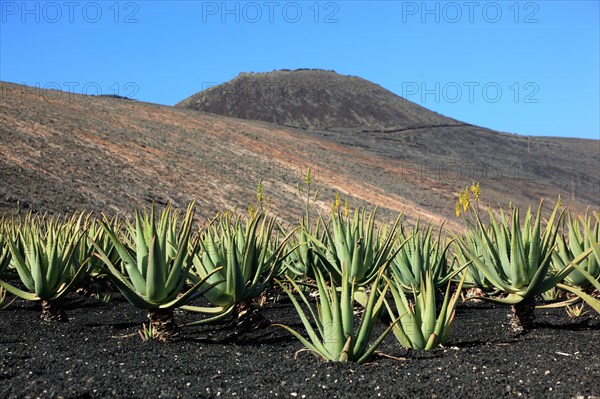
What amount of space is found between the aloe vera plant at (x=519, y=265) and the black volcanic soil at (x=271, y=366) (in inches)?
11.1

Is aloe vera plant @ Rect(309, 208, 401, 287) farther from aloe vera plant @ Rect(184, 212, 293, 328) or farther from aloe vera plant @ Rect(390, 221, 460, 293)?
aloe vera plant @ Rect(184, 212, 293, 328)

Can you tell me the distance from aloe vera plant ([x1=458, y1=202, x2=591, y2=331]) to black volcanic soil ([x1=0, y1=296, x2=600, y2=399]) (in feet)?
0.92

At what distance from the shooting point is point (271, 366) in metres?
4.33

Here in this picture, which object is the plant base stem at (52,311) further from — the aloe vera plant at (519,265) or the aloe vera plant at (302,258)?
the aloe vera plant at (519,265)

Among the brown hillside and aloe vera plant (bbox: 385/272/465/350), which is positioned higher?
the brown hillside

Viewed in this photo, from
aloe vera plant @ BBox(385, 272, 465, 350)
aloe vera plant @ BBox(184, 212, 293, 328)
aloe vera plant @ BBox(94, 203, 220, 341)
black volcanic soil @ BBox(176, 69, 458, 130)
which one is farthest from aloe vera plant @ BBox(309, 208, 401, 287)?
black volcanic soil @ BBox(176, 69, 458, 130)

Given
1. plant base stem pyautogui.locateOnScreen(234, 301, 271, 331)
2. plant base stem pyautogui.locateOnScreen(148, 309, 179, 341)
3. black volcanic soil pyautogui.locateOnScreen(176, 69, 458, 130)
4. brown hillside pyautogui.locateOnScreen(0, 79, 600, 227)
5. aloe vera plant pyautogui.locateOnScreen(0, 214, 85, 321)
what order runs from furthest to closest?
black volcanic soil pyautogui.locateOnScreen(176, 69, 458, 130) → brown hillside pyautogui.locateOnScreen(0, 79, 600, 227) → aloe vera plant pyautogui.locateOnScreen(0, 214, 85, 321) → plant base stem pyautogui.locateOnScreen(234, 301, 271, 331) → plant base stem pyautogui.locateOnScreen(148, 309, 179, 341)

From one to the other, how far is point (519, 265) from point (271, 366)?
250 centimetres

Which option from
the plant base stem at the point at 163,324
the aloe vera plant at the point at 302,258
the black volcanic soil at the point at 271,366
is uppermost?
the aloe vera plant at the point at 302,258

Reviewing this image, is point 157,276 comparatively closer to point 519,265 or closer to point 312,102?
point 519,265

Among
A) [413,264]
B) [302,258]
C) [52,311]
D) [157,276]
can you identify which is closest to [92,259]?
[52,311]

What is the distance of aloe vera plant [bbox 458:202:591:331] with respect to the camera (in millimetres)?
5406

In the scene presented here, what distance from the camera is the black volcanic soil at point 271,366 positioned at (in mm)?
3570

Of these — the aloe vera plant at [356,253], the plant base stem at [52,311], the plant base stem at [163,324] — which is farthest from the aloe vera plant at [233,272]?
the plant base stem at [52,311]
